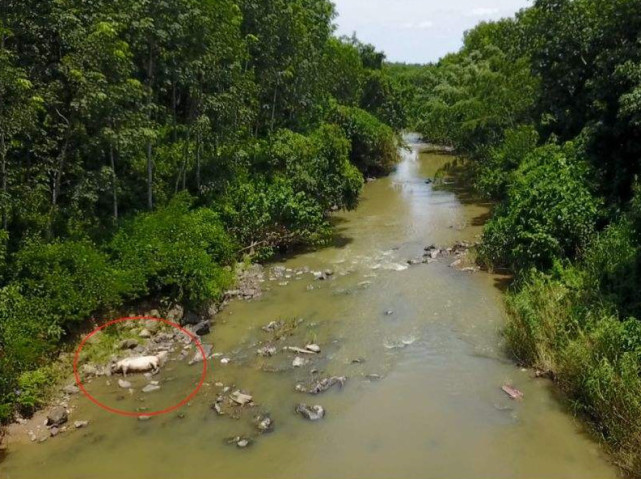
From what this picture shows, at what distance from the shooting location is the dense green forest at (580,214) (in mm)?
9586

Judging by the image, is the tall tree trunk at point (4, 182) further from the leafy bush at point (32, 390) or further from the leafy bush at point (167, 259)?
the leafy bush at point (32, 390)

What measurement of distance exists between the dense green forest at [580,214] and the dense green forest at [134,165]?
693 centimetres

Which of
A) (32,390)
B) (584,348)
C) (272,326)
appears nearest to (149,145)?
(272,326)

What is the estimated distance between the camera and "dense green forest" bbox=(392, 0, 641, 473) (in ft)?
31.4

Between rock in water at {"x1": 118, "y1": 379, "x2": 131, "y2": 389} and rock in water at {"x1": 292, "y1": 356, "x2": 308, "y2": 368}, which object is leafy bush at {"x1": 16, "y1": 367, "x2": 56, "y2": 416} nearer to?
rock in water at {"x1": 118, "y1": 379, "x2": 131, "y2": 389}

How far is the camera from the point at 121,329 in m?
13.0

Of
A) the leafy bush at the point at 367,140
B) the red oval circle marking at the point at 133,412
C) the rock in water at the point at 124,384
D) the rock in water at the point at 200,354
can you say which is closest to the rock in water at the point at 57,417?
the red oval circle marking at the point at 133,412

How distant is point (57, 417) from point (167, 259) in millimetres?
4739

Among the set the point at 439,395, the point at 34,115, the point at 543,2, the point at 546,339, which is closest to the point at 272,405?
the point at 439,395

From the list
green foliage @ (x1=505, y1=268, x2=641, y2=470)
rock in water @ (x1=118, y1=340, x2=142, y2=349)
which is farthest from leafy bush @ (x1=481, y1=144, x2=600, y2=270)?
rock in water @ (x1=118, y1=340, x2=142, y2=349)

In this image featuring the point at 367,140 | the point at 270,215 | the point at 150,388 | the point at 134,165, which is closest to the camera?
the point at 150,388

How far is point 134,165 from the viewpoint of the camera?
16.8 m

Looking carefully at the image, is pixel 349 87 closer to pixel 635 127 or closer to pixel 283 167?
pixel 283 167

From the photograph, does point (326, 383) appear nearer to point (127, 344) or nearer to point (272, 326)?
point (272, 326)
